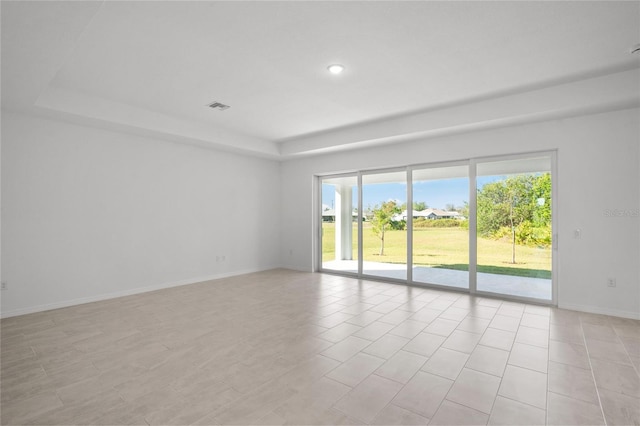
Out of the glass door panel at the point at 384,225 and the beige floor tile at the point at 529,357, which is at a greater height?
the glass door panel at the point at 384,225

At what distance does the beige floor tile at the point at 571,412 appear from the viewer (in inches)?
78.6

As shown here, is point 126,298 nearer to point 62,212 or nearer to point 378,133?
point 62,212

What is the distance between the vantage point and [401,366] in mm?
2723

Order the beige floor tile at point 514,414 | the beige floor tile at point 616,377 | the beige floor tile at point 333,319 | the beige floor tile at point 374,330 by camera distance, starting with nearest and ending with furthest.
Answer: the beige floor tile at point 514,414 < the beige floor tile at point 616,377 < the beige floor tile at point 374,330 < the beige floor tile at point 333,319

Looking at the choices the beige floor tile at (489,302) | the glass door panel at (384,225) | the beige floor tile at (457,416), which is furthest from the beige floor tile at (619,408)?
the glass door panel at (384,225)

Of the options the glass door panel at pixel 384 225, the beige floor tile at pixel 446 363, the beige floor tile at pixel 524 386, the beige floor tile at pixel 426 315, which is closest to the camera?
the beige floor tile at pixel 524 386

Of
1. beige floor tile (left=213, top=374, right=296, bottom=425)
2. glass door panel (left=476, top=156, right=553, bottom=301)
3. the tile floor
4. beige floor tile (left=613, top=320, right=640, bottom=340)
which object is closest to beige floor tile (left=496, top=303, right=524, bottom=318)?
the tile floor

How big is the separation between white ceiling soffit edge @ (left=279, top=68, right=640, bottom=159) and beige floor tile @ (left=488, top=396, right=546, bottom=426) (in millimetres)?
3599

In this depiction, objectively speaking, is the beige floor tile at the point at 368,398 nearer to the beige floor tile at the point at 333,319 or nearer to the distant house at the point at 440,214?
the beige floor tile at the point at 333,319

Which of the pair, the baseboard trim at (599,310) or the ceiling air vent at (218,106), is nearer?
the baseboard trim at (599,310)

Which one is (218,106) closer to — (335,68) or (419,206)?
(335,68)

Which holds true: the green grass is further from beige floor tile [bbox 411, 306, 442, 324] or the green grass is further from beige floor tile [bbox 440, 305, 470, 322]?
beige floor tile [bbox 411, 306, 442, 324]

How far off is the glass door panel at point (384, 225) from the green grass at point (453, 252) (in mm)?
19

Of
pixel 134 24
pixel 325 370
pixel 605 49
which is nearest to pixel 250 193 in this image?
pixel 134 24
